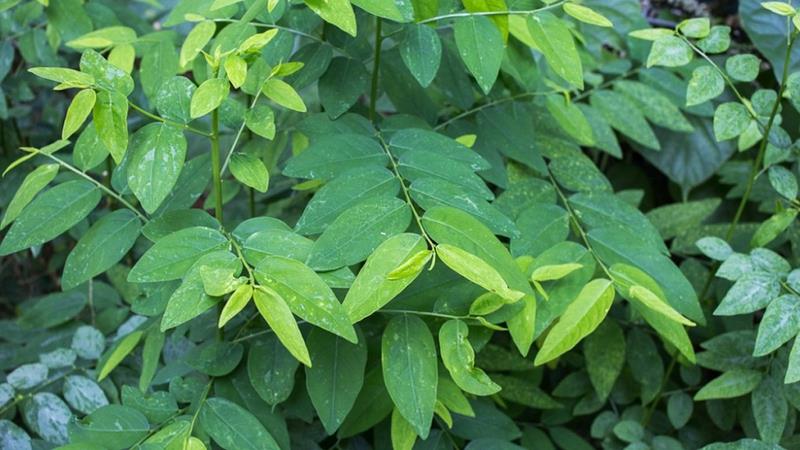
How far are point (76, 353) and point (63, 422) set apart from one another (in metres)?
0.15

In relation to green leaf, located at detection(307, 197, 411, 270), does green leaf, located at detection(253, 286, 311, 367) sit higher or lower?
lower

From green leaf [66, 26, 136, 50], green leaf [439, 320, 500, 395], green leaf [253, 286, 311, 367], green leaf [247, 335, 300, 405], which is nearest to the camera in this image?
green leaf [253, 286, 311, 367]

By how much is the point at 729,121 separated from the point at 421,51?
0.37 m

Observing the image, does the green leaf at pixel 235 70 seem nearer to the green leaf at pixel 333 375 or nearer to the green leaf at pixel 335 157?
the green leaf at pixel 335 157

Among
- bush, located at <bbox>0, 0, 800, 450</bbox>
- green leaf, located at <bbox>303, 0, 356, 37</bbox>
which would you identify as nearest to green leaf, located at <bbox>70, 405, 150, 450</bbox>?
bush, located at <bbox>0, 0, 800, 450</bbox>

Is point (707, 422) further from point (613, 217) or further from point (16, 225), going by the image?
point (16, 225)

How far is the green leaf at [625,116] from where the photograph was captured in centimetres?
127

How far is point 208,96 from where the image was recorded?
2.43 ft

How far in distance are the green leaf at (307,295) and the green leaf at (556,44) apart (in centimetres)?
38

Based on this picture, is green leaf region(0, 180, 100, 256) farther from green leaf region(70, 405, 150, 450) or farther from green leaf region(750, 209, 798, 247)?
green leaf region(750, 209, 798, 247)

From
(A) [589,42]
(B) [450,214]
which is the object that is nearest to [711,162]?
(A) [589,42]

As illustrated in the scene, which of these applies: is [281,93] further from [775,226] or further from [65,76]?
[775,226]

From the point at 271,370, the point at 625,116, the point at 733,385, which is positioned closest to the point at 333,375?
the point at 271,370

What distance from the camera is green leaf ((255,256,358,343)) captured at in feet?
2.17
